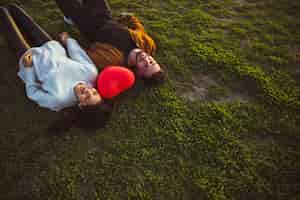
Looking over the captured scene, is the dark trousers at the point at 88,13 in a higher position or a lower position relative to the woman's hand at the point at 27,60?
higher

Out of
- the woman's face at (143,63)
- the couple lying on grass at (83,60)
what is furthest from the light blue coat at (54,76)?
the woman's face at (143,63)

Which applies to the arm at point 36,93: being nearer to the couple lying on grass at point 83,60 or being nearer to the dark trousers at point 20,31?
the couple lying on grass at point 83,60

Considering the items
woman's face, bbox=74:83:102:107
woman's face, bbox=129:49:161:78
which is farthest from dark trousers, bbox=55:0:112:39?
woman's face, bbox=74:83:102:107

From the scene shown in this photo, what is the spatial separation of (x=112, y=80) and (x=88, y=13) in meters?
0.92

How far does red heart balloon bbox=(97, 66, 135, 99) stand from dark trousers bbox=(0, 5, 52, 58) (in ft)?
2.62

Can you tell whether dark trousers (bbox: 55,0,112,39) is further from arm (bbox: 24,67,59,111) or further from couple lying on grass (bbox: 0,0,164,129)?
arm (bbox: 24,67,59,111)

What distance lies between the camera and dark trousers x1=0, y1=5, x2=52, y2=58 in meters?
2.72

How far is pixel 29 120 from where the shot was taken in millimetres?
2570

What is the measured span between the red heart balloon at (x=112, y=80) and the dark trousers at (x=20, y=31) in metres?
0.80

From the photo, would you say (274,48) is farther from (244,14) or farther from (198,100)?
(198,100)


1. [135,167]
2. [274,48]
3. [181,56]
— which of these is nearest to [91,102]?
[135,167]

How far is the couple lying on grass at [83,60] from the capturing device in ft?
8.09

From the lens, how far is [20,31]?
9.66 ft

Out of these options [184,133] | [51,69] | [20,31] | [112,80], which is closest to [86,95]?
[112,80]
